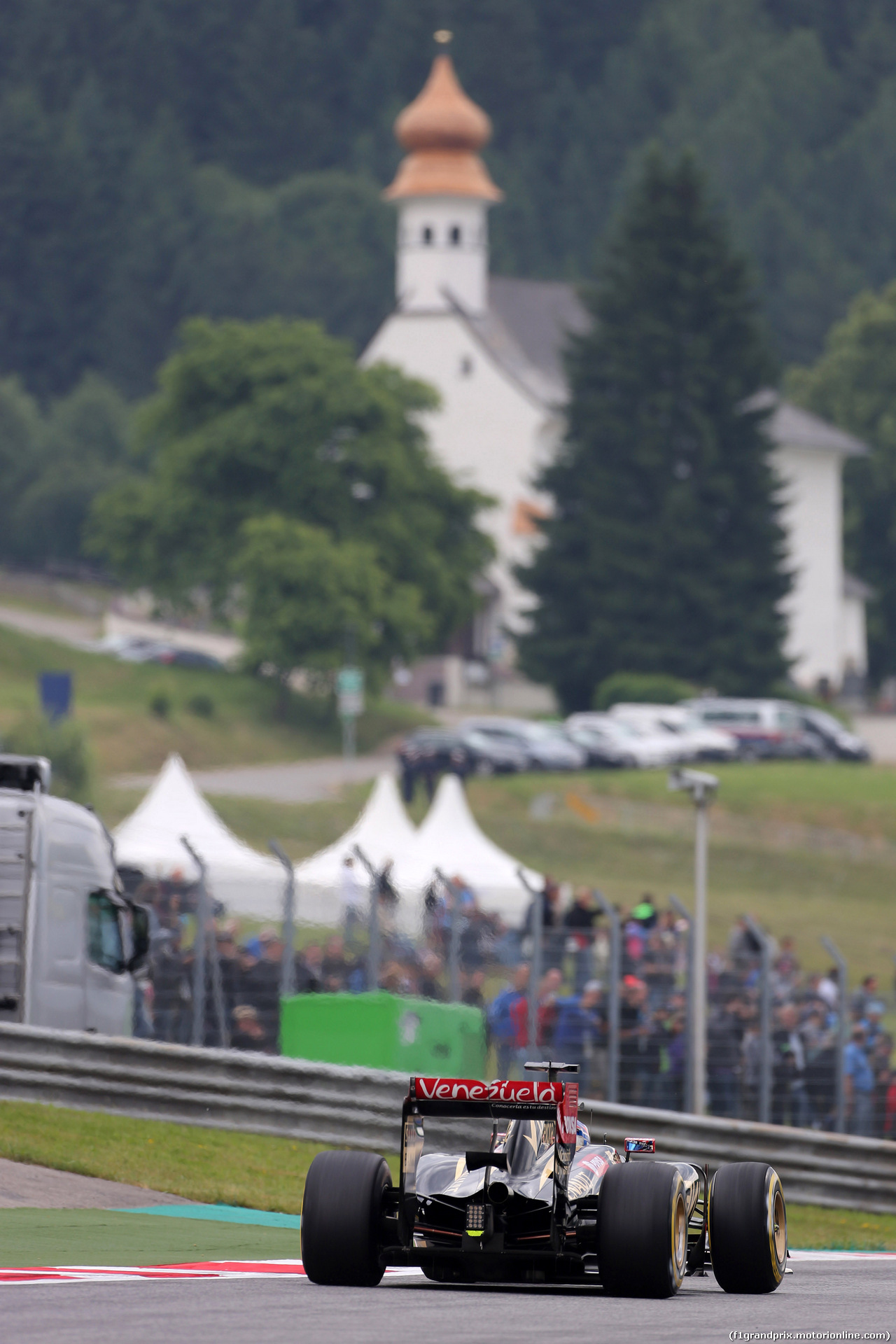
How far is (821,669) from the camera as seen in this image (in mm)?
103312

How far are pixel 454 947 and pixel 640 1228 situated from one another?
33.6 ft

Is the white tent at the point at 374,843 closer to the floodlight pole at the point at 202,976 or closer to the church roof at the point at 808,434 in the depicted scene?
the floodlight pole at the point at 202,976

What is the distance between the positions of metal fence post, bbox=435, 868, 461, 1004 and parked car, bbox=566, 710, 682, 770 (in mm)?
44247

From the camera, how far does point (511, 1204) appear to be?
34.2 ft

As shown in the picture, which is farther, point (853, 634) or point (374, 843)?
point (853, 634)

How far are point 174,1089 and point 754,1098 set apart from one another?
6473mm

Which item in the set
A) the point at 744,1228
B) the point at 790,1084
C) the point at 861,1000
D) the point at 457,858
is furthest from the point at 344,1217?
the point at 457,858

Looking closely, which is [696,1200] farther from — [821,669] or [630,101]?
[630,101]

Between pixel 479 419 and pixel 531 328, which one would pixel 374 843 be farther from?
pixel 531 328

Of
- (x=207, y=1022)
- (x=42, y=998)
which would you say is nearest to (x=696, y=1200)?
(x=42, y=998)

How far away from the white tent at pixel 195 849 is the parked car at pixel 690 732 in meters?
31.7

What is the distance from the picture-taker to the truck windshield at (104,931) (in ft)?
58.6

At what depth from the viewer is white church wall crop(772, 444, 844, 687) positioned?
337 ft

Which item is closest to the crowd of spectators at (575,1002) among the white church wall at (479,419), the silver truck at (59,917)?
the silver truck at (59,917)
